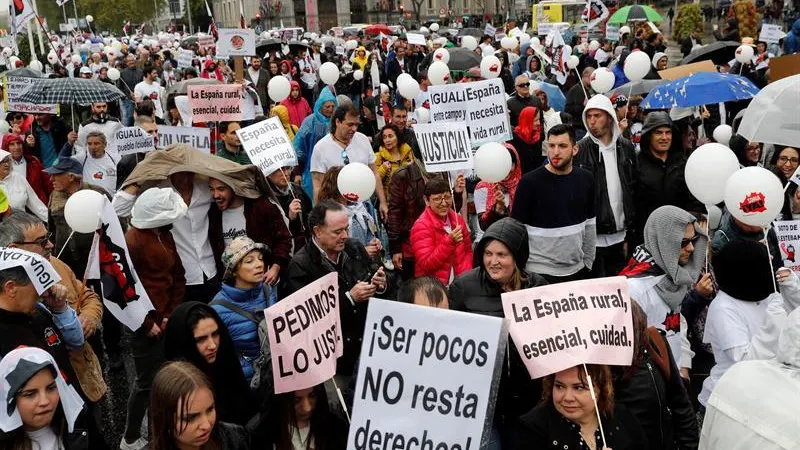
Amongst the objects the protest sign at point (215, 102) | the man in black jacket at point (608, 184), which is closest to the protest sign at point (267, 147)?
the protest sign at point (215, 102)

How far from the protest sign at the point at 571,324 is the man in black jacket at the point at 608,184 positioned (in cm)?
A: 278

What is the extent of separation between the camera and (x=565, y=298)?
351 cm

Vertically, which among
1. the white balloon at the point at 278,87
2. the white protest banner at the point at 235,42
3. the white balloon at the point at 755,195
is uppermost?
the white protest banner at the point at 235,42

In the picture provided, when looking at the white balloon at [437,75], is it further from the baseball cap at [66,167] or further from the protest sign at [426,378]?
the protest sign at [426,378]

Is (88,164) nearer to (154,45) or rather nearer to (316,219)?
(316,219)

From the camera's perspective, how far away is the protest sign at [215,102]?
8828mm

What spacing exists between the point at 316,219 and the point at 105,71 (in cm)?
1559

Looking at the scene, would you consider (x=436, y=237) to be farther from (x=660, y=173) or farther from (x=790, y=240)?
(x=790, y=240)

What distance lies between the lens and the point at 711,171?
542cm

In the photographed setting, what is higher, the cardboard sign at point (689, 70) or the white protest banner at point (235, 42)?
the white protest banner at point (235, 42)

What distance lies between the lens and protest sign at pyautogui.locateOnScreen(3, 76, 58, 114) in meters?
10.4

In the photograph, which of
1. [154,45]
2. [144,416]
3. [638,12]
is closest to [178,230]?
[144,416]

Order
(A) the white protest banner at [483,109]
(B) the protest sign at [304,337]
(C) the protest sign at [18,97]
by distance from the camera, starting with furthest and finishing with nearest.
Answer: (C) the protest sign at [18,97], (A) the white protest banner at [483,109], (B) the protest sign at [304,337]

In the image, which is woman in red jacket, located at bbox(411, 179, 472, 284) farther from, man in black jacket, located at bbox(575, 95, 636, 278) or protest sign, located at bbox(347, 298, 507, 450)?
protest sign, located at bbox(347, 298, 507, 450)
